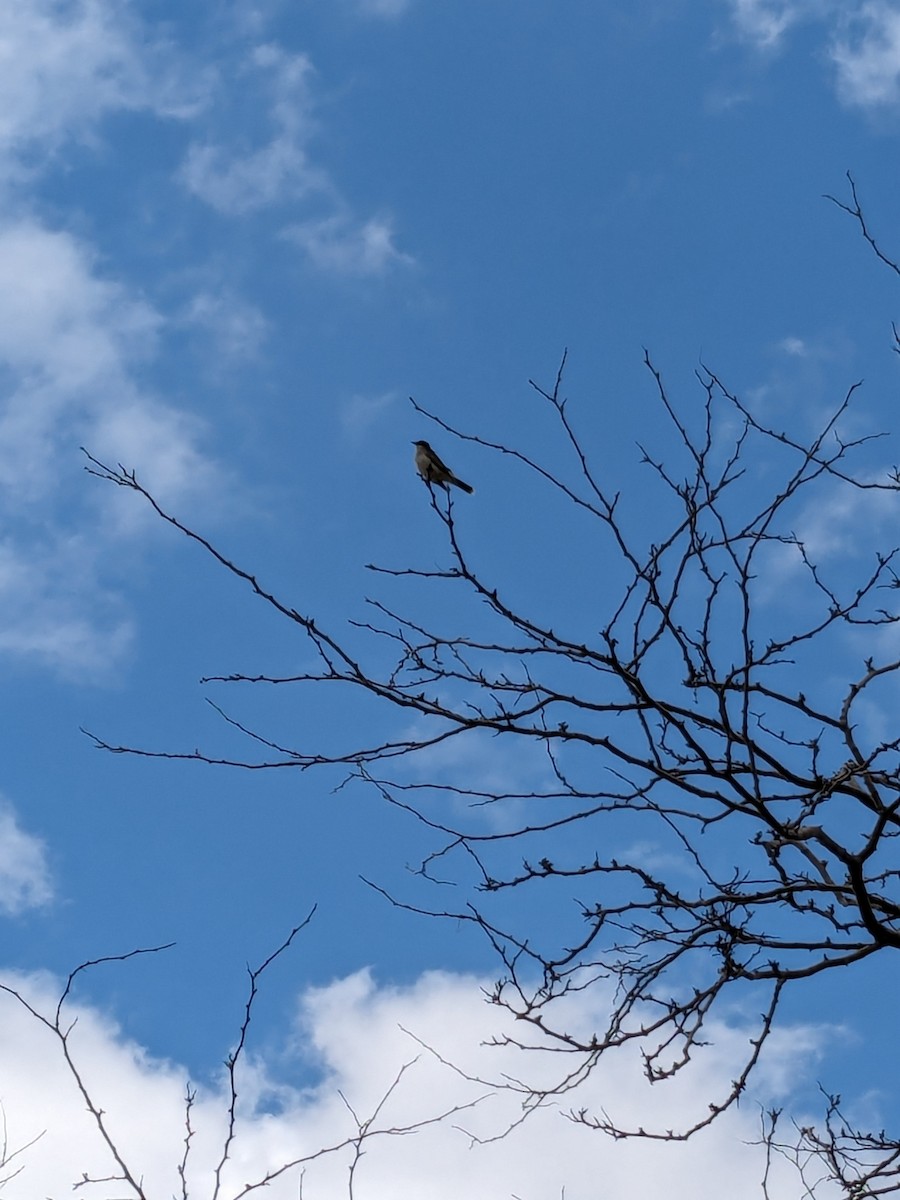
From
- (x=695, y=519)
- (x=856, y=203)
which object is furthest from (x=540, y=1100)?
(x=856, y=203)

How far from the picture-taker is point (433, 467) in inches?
380

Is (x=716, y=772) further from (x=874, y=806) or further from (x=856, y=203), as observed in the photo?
(x=856, y=203)

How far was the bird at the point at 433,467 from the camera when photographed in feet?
31.0

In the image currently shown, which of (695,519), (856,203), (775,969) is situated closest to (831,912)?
(775,969)

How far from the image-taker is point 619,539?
3.75m

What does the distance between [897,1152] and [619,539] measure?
82.5 inches

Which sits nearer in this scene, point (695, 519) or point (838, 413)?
point (695, 519)

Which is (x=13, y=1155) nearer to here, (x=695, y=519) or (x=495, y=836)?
(x=495, y=836)

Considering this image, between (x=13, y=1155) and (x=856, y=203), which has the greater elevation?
(x=856, y=203)

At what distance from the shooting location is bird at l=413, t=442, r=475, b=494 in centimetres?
944

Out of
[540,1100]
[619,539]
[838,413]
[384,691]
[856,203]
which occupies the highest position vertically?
[856,203]

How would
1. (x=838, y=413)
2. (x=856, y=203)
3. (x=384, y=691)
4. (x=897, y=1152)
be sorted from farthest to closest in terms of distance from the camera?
(x=856, y=203) → (x=838, y=413) → (x=897, y=1152) → (x=384, y=691)

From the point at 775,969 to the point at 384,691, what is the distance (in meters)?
1.42

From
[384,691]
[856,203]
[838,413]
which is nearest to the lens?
[384,691]
